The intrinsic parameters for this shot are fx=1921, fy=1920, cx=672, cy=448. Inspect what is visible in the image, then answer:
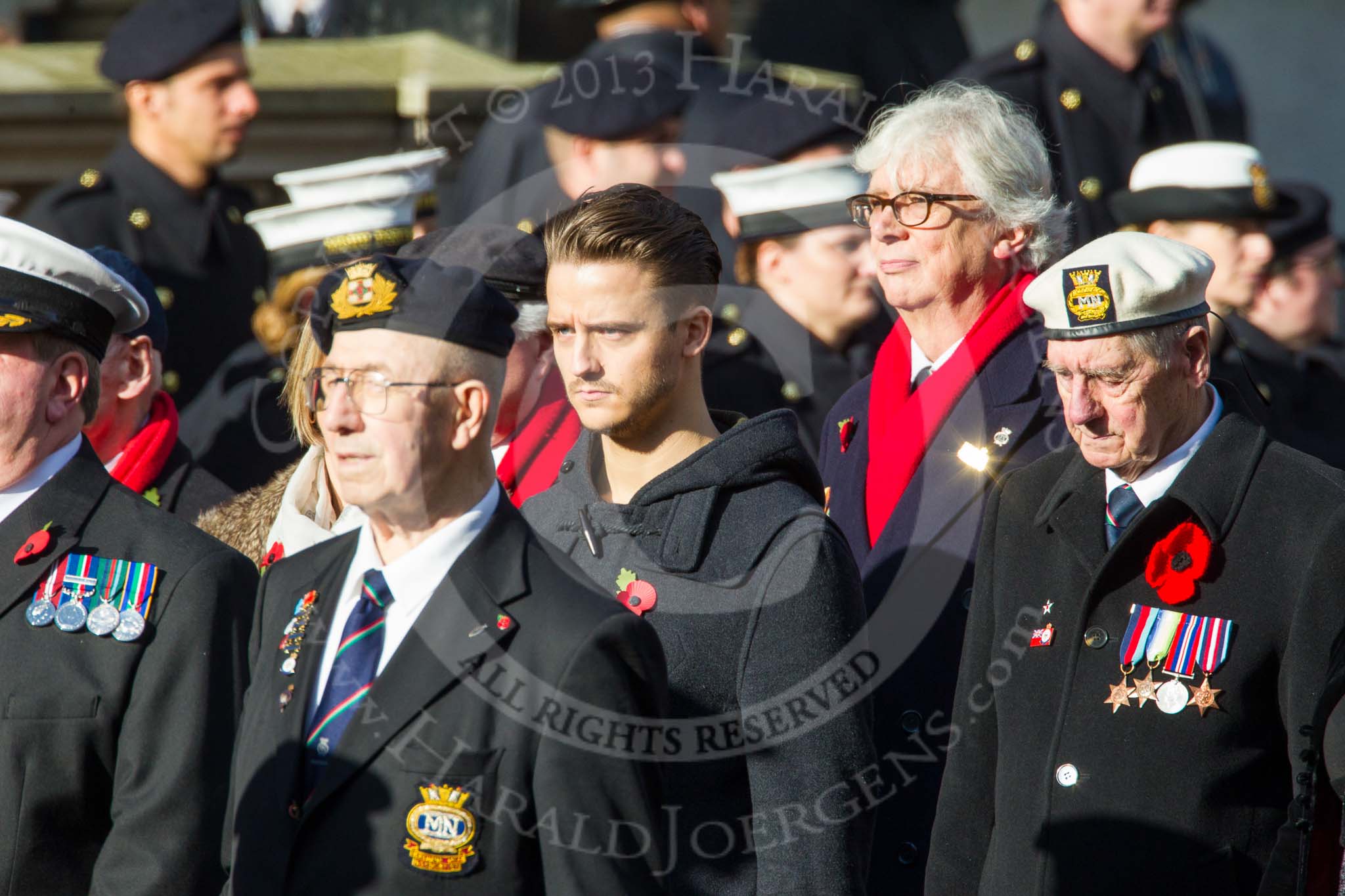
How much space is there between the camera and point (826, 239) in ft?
18.3

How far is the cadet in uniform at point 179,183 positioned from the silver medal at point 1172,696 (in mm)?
4375

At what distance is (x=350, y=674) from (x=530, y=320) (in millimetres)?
1630

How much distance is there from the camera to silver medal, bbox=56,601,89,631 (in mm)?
3541

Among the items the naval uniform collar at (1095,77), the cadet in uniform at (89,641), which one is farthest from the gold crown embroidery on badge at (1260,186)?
the cadet in uniform at (89,641)

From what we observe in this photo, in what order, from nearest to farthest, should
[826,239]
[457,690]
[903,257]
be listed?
[457,690], [903,257], [826,239]

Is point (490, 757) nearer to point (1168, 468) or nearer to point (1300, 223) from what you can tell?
point (1168, 468)

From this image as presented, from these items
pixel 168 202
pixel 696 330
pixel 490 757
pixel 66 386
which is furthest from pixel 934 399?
pixel 168 202

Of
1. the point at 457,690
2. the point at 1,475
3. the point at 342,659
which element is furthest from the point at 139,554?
the point at 457,690

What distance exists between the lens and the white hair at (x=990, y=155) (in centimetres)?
441

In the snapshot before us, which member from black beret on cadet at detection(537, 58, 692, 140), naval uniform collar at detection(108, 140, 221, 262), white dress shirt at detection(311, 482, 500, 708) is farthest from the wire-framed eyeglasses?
naval uniform collar at detection(108, 140, 221, 262)

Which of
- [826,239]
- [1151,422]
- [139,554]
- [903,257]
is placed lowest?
[139,554]

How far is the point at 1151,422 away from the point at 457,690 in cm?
147

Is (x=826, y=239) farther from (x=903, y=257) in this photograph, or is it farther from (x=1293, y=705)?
(x=1293, y=705)

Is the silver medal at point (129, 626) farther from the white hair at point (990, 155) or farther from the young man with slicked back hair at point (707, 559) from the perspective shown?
the white hair at point (990, 155)
